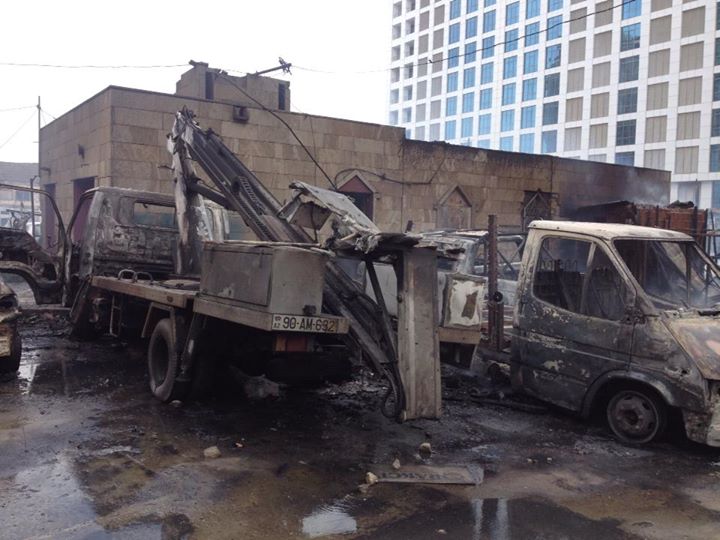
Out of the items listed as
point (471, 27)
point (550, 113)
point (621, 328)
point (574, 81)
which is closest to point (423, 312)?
point (621, 328)

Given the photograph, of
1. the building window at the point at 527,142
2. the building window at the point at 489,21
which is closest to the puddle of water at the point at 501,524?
the building window at the point at 527,142

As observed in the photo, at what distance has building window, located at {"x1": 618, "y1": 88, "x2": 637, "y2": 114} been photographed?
2119 inches

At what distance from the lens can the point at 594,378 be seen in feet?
17.6

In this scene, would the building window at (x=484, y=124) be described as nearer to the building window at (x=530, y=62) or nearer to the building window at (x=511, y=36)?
the building window at (x=530, y=62)

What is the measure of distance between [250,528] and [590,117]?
60345mm

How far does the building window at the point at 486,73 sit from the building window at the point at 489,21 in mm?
4120

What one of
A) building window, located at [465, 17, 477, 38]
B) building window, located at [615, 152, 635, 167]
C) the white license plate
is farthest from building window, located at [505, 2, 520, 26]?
the white license plate

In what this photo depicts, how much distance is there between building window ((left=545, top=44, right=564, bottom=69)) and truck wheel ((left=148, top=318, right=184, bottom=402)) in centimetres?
6278

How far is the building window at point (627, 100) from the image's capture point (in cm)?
5381

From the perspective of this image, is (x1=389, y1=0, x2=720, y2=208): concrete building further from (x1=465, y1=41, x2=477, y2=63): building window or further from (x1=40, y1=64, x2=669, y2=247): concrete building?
(x1=40, y1=64, x2=669, y2=247): concrete building

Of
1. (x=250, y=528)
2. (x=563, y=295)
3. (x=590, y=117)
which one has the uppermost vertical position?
(x=590, y=117)

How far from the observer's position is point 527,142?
64812mm

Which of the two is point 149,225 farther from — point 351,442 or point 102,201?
point 351,442

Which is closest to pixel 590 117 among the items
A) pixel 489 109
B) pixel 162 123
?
pixel 489 109
